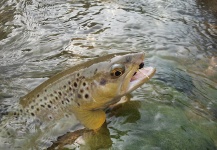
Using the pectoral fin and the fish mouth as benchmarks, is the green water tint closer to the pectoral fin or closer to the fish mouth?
the pectoral fin

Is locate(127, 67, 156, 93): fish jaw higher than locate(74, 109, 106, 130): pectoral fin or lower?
higher

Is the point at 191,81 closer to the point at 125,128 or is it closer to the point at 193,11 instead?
the point at 125,128

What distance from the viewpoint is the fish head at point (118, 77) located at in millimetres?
3133

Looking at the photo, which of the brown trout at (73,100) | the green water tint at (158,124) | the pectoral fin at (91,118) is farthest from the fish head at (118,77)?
the green water tint at (158,124)

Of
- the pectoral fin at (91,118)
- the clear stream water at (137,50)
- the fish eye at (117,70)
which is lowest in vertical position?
the clear stream water at (137,50)

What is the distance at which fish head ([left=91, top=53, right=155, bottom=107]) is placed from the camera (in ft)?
10.3

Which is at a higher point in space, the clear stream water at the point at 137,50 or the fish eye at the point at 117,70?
the fish eye at the point at 117,70

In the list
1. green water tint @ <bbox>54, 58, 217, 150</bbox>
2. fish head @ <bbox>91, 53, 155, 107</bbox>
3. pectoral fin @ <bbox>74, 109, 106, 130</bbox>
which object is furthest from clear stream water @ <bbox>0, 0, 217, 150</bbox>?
fish head @ <bbox>91, 53, 155, 107</bbox>

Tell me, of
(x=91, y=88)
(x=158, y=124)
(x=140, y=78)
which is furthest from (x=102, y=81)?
(x=158, y=124)

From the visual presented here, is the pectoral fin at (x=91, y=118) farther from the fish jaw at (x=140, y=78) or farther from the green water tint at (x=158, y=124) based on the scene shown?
the fish jaw at (x=140, y=78)

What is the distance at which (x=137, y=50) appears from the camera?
5.94 metres

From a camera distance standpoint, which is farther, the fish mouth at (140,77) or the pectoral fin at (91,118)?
the pectoral fin at (91,118)

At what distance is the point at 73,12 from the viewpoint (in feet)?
25.9

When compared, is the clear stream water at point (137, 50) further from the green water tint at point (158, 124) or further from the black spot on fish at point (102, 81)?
the black spot on fish at point (102, 81)
